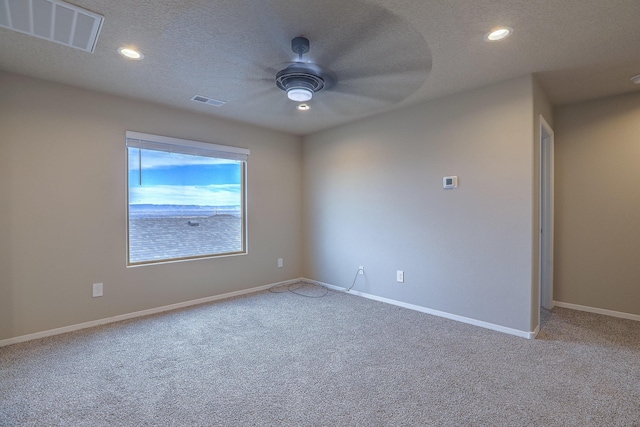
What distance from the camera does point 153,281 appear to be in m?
3.54

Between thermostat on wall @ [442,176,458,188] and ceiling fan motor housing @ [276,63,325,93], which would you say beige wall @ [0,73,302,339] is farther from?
thermostat on wall @ [442,176,458,188]

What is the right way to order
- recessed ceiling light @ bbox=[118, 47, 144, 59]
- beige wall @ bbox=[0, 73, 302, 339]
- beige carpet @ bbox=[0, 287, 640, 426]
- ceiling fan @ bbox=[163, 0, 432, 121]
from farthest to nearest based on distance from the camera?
beige wall @ bbox=[0, 73, 302, 339], recessed ceiling light @ bbox=[118, 47, 144, 59], ceiling fan @ bbox=[163, 0, 432, 121], beige carpet @ bbox=[0, 287, 640, 426]

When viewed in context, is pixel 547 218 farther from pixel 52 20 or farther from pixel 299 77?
pixel 52 20

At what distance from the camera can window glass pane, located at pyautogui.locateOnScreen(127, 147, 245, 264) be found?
11.5 feet

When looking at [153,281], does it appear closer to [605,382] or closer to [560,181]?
[605,382]

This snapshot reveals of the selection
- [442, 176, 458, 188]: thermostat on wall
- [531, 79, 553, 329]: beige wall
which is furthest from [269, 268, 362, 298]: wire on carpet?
[531, 79, 553, 329]: beige wall

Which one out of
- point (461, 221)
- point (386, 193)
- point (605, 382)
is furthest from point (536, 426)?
point (386, 193)

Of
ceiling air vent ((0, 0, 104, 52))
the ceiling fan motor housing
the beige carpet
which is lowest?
the beige carpet

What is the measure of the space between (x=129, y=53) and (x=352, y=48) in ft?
5.69

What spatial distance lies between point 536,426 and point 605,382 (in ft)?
2.86

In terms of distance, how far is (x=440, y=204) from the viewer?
11.2 ft

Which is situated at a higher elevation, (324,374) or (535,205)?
(535,205)

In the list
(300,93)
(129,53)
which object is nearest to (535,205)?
(300,93)

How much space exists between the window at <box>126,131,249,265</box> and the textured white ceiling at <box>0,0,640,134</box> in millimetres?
696
